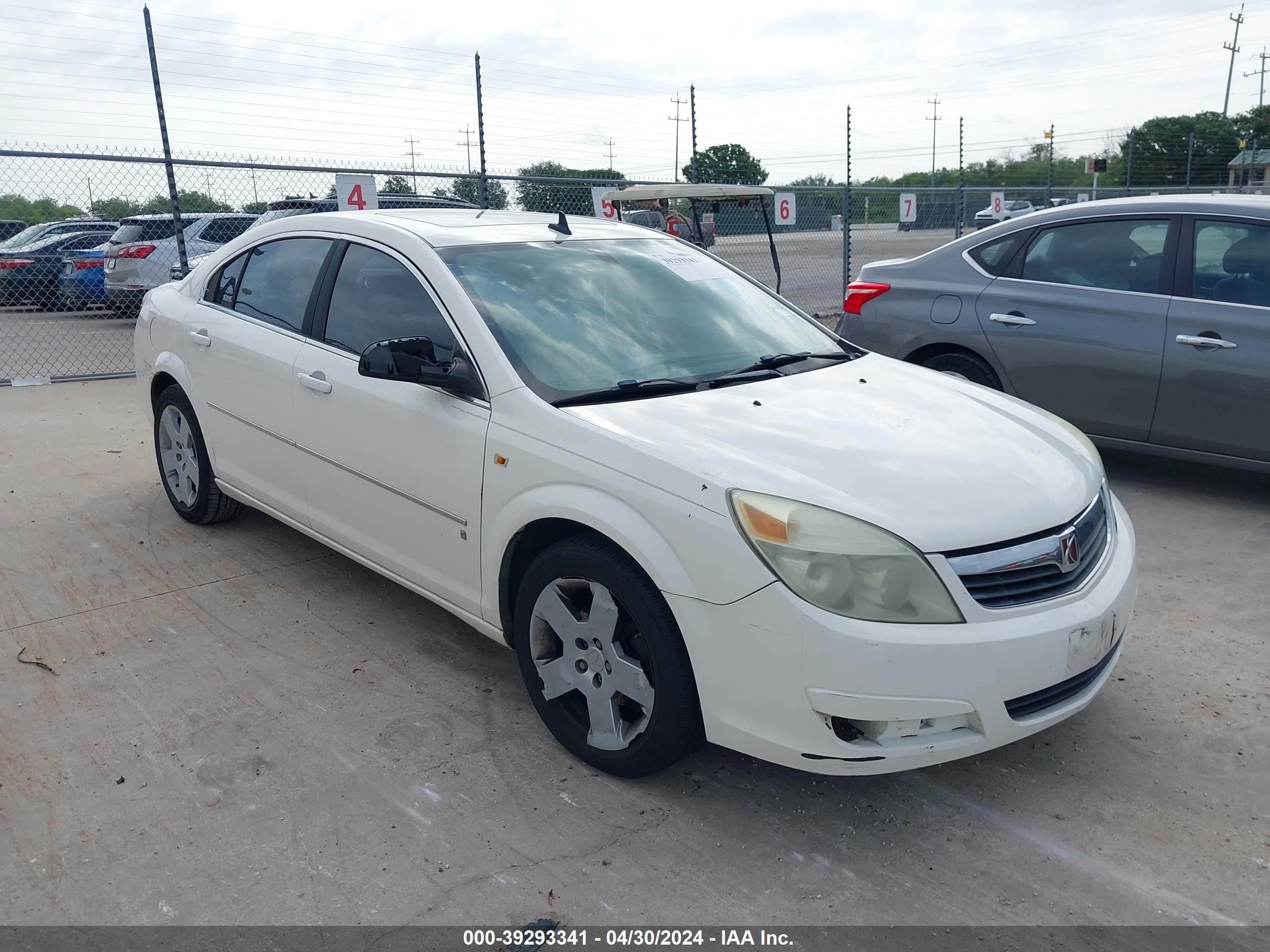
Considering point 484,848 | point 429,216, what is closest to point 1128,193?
point 429,216

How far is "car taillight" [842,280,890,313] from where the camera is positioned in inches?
256

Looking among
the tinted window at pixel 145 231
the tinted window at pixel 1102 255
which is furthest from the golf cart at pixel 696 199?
the tinted window at pixel 145 231

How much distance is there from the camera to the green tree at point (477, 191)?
1120cm

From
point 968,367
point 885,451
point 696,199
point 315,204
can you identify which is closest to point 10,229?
point 315,204

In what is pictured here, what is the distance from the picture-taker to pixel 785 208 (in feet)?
42.7

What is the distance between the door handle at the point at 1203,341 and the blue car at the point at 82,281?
13451mm

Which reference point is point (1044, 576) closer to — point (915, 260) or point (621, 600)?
point (621, 600)

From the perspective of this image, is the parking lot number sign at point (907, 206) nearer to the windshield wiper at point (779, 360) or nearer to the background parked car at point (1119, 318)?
the background parked car at point (1119, 318)

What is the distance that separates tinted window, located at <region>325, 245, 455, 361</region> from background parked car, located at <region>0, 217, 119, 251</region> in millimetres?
12844

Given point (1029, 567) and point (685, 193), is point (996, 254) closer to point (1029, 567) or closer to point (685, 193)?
point (1029, 567)

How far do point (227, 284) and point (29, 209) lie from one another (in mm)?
9401

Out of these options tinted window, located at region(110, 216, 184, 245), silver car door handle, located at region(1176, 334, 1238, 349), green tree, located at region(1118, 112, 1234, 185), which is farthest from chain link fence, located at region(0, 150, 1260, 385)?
green tree, located at region(1118, 112, 1234, 185)

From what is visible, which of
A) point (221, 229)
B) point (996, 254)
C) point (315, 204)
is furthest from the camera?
point (221, 229)

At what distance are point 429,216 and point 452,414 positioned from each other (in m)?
1.20
